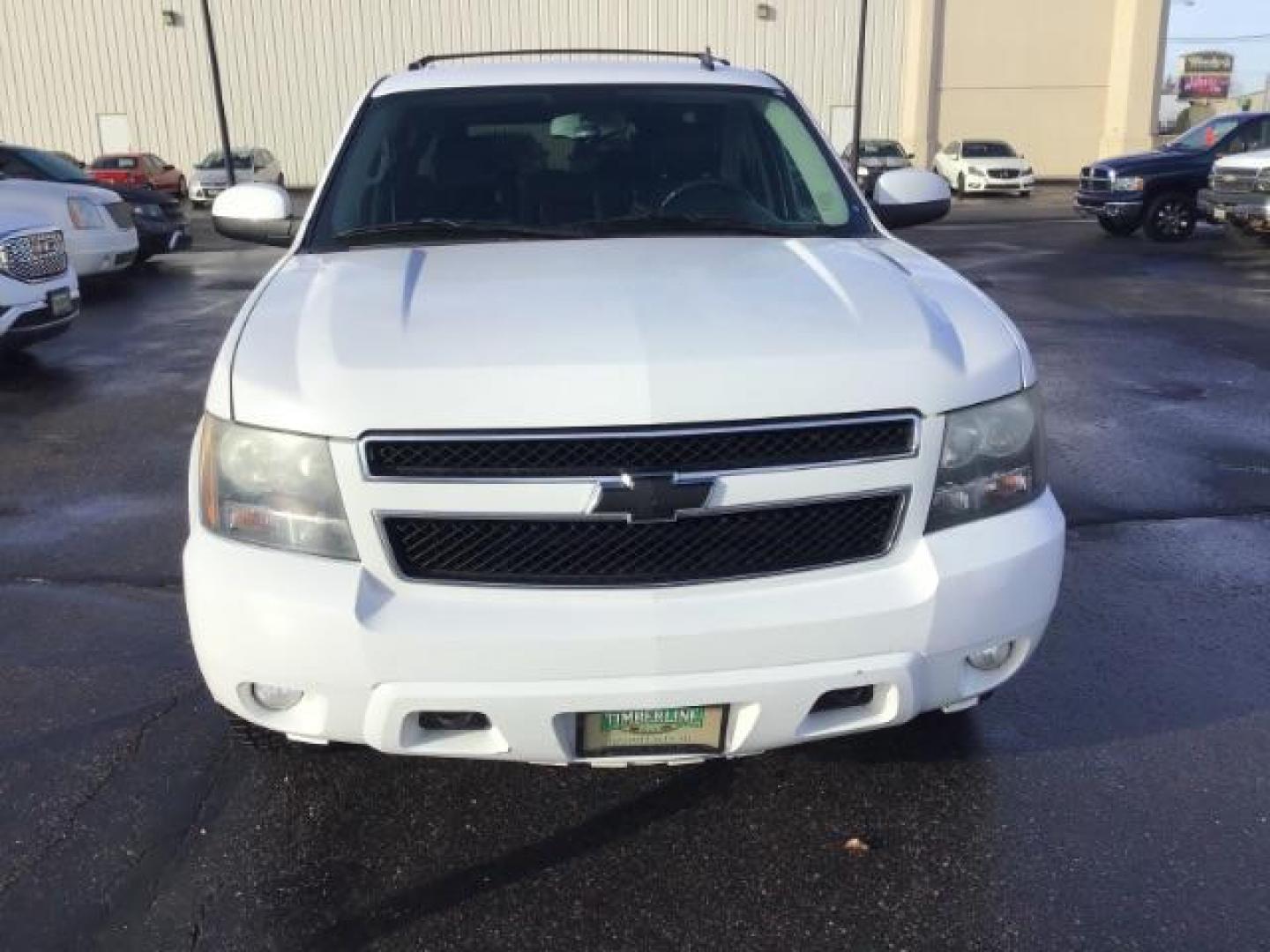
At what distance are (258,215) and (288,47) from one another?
113 ft

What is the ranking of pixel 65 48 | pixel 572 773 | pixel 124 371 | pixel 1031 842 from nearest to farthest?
pixel 1031 842
pixel 572 773
pixel 124 371
pixel 65 48

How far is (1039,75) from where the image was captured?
125 feet

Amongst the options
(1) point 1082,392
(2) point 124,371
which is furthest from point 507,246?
(2) point 124,371

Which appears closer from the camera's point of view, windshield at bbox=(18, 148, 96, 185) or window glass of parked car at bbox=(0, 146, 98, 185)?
window glass of parked car at bbox=(0, 146, 98, 185)

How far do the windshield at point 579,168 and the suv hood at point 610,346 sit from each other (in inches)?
24.3

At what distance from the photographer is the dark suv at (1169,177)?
57.2 feet

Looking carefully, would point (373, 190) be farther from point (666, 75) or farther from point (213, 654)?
point (213, 654)

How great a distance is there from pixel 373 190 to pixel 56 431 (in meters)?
4.22

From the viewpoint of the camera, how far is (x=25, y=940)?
8.14 feet

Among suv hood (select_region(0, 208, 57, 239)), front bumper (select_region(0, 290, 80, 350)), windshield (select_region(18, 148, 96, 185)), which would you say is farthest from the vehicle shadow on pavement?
windshield (select_region(18, 148, 96, 185))

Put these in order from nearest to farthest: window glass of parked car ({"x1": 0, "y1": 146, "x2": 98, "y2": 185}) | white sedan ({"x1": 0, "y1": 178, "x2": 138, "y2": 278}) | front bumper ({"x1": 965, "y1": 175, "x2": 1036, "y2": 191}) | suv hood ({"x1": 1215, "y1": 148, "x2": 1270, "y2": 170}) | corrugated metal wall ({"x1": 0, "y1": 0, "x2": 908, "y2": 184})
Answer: white sedan ({"x1": 0, "y1": 178, "x2": 138, "y2": 278})
window glass of parked car ({"x1": 0, "y1": 146, "x2": 98, "y2": 185})
suv hood ({"x1": 1215, "y1": 148, "x2": 1270, "y2": 170})
front bumper ({"x1": 965, "y1": 175, "x2": 1036, "y2": 191})
corrugated metal wall ({"x1": 0, "y1": 0, "x2": 908, "y2": 184})

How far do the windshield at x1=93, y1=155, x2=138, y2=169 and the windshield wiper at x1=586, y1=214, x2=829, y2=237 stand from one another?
29.1 m

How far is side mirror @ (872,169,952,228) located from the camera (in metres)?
4.43

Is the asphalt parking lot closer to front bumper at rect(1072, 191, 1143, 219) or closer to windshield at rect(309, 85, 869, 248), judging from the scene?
windshield at rect(309, 85, 869, 248)
